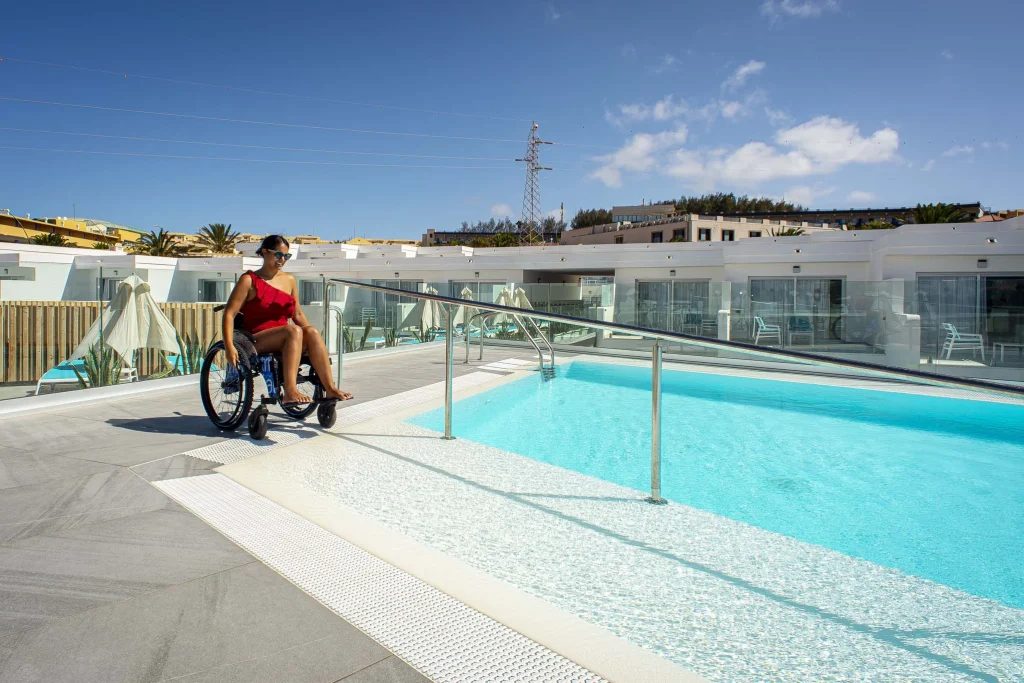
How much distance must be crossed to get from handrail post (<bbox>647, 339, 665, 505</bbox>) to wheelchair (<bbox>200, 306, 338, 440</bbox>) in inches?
89.7

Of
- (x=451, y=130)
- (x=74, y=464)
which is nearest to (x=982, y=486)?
(x=74, y=464)

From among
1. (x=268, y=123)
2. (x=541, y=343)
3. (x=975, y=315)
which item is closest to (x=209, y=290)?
(x=541, y=343)

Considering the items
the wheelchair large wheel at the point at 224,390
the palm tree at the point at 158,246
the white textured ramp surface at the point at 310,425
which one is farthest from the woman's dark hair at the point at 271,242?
the palm tree at the point at 158,246

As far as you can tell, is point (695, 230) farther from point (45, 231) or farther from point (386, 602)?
point (386, 602)

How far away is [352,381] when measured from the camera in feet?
23.8

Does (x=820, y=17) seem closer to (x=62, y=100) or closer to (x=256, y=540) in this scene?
(x=256, y=540)

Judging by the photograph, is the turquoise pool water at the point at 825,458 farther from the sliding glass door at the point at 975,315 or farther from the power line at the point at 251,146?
the power line at the point at 251,146

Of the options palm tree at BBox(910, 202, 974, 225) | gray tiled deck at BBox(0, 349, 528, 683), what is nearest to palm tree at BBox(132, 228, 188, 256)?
gray tiled deck at BBox(0, 349, 528, 683)

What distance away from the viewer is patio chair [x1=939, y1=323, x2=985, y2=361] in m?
11.9

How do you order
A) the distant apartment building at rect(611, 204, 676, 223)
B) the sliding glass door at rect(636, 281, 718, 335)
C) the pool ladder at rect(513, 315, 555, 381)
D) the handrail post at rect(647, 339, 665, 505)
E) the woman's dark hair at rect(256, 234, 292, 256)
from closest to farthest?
the handrail post at rect(647, 339, 665, 505) → the woman's dark hair at rect(256, 234, 292, 256) → the pool ladder at rect(513, 315, 555, 381) → the sliding glass door at rect(636, 281, 718, 335) → the distant apartment building at rect(611, 204, 676, 223)

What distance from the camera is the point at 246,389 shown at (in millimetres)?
4410

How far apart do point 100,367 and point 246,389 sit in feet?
12.7

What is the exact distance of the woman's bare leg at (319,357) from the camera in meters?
4.43

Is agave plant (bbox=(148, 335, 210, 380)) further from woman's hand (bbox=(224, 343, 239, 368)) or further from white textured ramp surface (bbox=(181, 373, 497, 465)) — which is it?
woman's hand (bbox=(224, 343, 239, 368))
